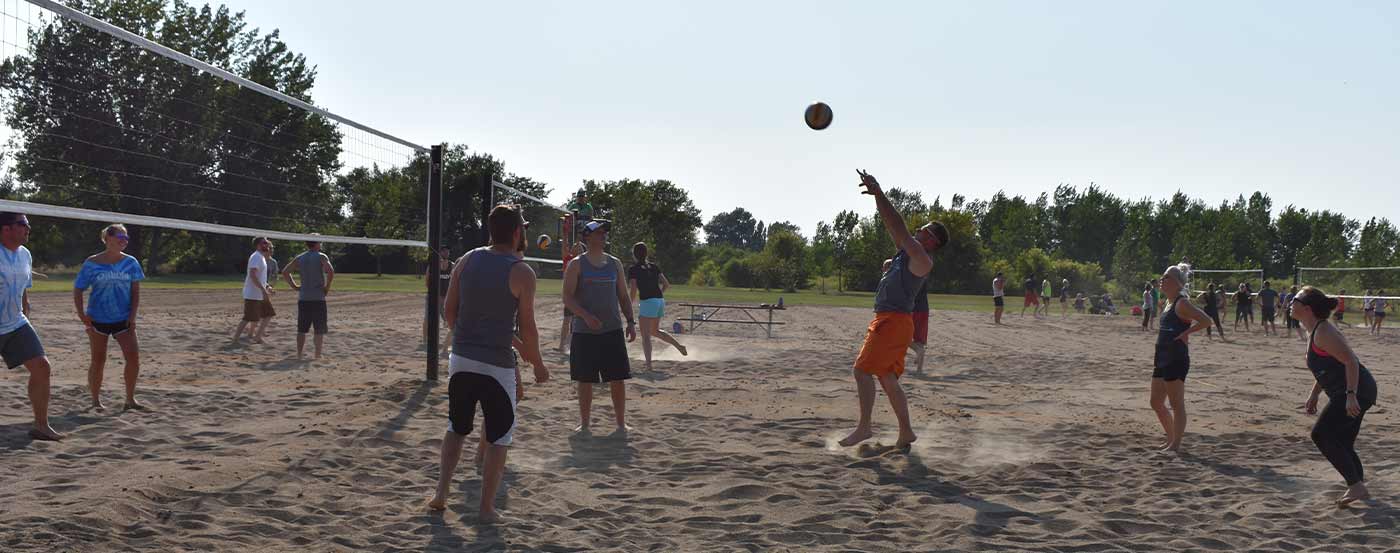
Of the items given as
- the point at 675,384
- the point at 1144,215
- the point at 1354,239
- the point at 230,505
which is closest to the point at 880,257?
the point at 1144,215

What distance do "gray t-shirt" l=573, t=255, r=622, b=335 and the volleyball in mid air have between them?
2.51m

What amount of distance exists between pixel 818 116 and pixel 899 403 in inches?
119

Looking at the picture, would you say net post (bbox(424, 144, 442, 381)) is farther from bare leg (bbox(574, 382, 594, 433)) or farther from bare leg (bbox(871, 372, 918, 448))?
bare leg (bbox(871, 372, 918, 448))

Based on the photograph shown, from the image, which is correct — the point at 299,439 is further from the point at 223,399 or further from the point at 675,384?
the point at 675,384

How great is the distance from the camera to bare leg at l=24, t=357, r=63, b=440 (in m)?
6.18

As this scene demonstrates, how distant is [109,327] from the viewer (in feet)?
23.0

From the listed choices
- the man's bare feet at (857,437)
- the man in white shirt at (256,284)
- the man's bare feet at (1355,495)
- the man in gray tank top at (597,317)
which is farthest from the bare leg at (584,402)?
the man in white shirt at (256,284)

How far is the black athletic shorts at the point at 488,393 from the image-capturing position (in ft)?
14.6

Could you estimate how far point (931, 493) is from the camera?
17.9ft

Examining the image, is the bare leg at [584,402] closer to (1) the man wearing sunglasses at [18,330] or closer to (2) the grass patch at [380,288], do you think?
(1) the man wearing sunglasses at [18,330]

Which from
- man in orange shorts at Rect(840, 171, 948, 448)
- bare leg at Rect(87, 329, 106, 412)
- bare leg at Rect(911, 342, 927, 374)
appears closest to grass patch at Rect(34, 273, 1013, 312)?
bare leg at Rect(87, 329, 106, 412)

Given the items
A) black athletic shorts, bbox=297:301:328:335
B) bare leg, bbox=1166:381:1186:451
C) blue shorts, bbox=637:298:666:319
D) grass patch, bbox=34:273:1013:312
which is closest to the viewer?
bare leg, bbox=1166:381:1186:451

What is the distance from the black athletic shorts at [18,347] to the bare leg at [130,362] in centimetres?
88

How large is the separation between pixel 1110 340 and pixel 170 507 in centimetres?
1834
